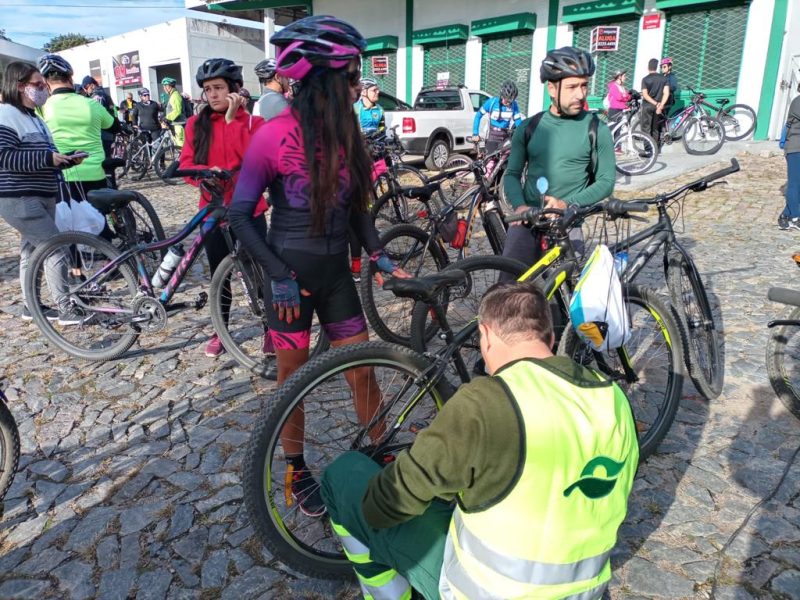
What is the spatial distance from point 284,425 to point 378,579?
645mm

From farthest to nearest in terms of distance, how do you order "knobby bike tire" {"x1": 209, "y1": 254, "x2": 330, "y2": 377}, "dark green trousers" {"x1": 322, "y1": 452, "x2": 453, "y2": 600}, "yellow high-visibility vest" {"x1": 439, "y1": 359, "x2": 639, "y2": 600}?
"knobby bike tire" {"x1": 209, "y1": 254, "x2": 330, "y2": 377} < "dark green trousers" {"x1": 322, "y1": 452, "x2": 453, "y2": 600} < "yellow high-visibility vest" {"x1": 439, "y1": 359, "x2": 639, "y2": 600}

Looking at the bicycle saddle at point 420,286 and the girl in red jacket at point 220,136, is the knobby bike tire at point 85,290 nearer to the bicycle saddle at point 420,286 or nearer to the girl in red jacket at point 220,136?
the girl in red jacket at point 220,136

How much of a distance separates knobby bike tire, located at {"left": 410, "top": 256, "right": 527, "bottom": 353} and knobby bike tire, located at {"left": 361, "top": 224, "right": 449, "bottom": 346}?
1.42ft

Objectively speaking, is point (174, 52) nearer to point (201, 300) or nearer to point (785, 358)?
point (201, 300)

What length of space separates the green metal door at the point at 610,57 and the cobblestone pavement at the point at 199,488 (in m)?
13.4

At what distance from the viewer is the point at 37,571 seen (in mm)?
2412

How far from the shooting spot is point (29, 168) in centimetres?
430

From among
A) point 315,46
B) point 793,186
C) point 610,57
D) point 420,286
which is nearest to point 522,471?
point 420,286

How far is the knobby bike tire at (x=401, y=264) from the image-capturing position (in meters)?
4.34

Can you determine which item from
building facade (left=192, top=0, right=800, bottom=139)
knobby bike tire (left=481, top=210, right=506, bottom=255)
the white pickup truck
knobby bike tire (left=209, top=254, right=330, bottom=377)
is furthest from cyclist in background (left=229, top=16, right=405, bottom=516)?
building facade (left=192, top=0, right=800, bottom=139)

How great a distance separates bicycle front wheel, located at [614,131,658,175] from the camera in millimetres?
11445

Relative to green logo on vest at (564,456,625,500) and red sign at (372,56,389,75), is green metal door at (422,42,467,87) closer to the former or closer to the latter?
red sign at (372,56,389,75)

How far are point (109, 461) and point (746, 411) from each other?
145 inches

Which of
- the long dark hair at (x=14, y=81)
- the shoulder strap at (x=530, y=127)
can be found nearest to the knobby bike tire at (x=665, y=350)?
the shoulder strap at (x=530, y=127)
